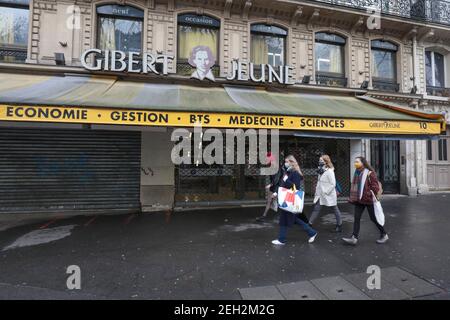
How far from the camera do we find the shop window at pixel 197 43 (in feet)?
28.1

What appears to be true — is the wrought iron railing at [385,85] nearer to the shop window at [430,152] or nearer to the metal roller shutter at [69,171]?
the shop window at [430,152]

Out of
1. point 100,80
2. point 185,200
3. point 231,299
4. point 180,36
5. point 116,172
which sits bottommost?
point 231,299

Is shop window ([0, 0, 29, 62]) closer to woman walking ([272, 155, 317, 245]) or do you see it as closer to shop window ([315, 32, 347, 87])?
woman walking ([272, 155, 317, 245])

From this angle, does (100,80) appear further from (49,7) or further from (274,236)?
(274,236)

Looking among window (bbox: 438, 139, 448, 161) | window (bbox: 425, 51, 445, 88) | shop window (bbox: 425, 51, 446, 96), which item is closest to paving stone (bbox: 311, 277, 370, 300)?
window (bbox: 438, 139, 448, 161)

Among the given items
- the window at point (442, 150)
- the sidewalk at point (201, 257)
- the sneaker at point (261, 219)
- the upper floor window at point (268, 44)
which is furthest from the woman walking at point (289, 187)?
the window at point (442, 150)

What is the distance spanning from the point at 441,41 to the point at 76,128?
14.7 meters

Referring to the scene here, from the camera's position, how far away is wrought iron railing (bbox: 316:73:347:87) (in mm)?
9844

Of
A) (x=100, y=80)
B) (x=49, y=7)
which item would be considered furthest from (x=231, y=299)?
(x=49, y=7)

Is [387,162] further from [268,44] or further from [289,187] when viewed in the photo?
[289,187]

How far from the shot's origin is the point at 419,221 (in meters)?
6.51

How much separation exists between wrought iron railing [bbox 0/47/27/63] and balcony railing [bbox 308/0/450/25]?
997 centimetres

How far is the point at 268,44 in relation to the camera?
9602 mm

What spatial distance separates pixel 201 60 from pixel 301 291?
739 cm
